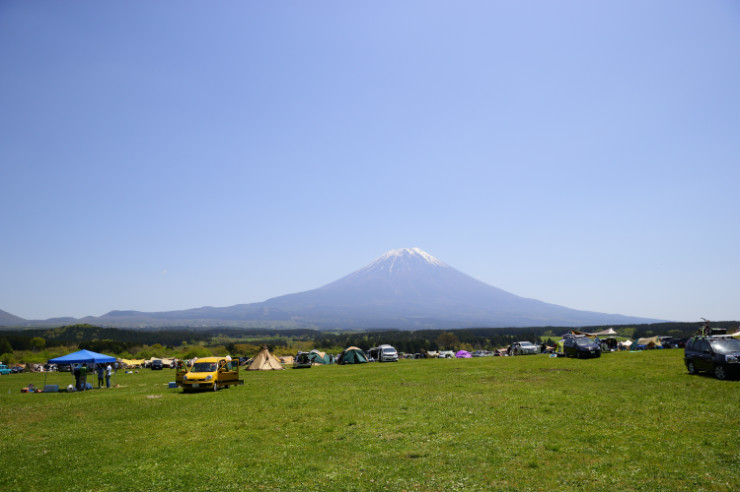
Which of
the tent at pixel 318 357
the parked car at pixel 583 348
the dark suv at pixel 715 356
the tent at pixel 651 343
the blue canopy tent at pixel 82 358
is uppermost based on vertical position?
the dark suv at pixel 715 356

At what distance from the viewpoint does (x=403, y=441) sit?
417 inches

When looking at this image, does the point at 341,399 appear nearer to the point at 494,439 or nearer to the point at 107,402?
the point at 494,439

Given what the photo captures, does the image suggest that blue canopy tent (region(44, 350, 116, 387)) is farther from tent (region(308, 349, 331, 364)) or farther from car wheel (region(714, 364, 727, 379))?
car wheel (region(714, 364, 727, 379))

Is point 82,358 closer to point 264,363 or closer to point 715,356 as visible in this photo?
point 264,363

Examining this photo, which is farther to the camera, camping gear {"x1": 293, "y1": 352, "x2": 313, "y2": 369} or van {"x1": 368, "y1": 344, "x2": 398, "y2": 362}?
van {"x1": 368, "y1": 344, "x2": 398, "y2": 362}

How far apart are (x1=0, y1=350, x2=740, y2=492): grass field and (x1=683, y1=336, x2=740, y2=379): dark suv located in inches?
31.1

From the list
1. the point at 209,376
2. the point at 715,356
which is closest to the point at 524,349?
the point at 715,356

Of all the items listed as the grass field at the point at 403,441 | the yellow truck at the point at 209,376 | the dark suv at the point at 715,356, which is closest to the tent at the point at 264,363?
the yellow truck at the point at 209,376

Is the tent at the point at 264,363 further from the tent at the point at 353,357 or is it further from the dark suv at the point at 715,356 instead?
the dark suv at the point at 715,356

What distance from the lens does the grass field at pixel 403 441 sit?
8086mm

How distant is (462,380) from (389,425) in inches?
429

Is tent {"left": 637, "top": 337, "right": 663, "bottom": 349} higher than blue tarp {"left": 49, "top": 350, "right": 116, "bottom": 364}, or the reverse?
blue tarp {"left": 49, "top": 350, "right": 116, "bottom": 364}

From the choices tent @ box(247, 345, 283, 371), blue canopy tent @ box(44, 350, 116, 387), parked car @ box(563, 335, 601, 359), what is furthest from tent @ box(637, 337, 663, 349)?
blue canopy tent @ box(44, 350, 116, 387)

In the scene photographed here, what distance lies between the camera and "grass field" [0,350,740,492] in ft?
26.5
